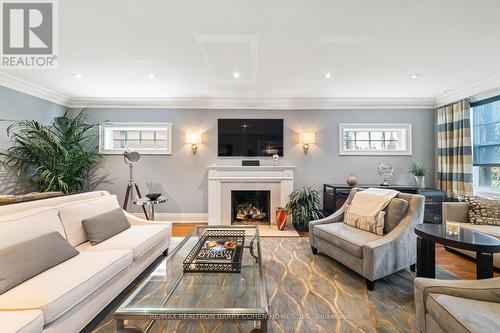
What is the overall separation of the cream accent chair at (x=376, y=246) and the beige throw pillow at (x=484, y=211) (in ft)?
3.75

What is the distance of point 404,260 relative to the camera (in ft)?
7.39

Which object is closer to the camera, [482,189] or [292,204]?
[482,189]

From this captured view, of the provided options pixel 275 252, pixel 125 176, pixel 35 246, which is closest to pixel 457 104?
pixel 275 252

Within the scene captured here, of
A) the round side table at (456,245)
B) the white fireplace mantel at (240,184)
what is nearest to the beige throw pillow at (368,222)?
the round side table at (456,245)

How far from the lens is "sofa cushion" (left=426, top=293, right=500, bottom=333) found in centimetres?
104

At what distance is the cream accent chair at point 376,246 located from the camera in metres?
2.05

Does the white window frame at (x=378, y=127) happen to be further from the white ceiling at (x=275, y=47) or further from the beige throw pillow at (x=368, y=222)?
the beige throw pillow at (x=368, y=222)

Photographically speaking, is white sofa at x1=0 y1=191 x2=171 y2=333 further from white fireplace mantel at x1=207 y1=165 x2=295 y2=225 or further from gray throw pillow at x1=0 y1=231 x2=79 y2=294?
white fireplace mantel at x1=207 y1=165 x2=295 y2=225

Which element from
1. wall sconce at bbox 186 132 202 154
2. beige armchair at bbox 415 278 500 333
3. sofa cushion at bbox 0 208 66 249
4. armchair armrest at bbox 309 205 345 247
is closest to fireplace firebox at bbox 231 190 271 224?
wall sconce at bbox 186 132 202 154

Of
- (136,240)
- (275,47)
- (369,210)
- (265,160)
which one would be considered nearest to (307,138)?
(265,160)

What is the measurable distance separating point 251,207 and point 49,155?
12.0 ft

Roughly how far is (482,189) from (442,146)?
3.08 ft

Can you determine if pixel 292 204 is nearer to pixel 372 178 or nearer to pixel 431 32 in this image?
pixel 372 178

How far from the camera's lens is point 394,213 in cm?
239
